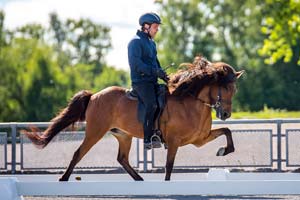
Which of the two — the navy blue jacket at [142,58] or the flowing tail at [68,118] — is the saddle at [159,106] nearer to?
the navy blue jacket at [142,58]

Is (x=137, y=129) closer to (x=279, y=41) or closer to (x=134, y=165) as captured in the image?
(x=134, y=165)

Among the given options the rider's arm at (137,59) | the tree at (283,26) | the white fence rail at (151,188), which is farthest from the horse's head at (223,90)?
the tree at (283,26)

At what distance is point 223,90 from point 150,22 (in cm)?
152

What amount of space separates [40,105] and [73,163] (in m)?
31.8

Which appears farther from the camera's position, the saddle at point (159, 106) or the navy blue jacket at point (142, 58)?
the saddle at point (159, 106)

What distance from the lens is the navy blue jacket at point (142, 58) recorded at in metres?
13.5

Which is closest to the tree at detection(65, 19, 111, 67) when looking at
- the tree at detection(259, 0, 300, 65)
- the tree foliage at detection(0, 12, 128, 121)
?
the tree foliage at detection(0, 12, 128, 121)

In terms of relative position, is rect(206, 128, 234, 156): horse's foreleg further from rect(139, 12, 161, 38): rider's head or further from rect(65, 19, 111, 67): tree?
rect(65, 19, 111, 67): tree

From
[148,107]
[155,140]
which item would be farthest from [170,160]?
[148,107]

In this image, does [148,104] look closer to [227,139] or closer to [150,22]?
[150,22]

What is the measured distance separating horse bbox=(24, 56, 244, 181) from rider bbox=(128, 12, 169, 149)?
0.28 meters

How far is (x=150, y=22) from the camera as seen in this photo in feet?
44.7

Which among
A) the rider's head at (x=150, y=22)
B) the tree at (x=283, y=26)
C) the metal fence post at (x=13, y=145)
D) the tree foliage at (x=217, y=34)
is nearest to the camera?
the rider's head at (x=150, y=22)

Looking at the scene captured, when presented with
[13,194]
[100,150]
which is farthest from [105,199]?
[100,150]
